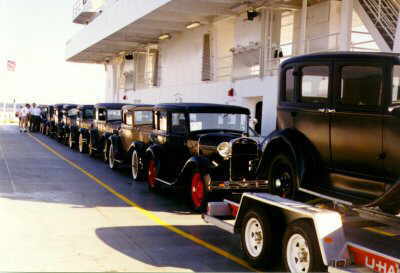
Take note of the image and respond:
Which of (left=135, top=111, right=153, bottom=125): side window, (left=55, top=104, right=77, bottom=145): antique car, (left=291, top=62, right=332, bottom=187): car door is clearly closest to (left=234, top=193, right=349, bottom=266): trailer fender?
(left=291, top=62, right=332, bottom=187): car door

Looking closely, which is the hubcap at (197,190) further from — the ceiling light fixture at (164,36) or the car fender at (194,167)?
the ceiling light fixture at (164,36)

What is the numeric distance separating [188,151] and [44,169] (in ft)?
19.8

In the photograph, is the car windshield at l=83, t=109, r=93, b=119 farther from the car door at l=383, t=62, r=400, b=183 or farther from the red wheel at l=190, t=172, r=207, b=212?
the car door at l=383, t=62, r=400, b=183

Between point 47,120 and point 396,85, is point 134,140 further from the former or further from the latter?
point 47,120

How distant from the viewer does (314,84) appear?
6.50m

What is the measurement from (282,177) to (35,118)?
29811 mm

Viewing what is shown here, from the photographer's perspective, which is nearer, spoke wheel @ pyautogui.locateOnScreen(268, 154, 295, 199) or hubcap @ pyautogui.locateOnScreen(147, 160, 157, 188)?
spoke wheel @ pyautogui.locateOnScreen(268, 154, 295, 199)

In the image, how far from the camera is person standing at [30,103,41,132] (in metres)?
33.8

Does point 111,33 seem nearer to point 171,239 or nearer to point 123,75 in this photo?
point 123,75

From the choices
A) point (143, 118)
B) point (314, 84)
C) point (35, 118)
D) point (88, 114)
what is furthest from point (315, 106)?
point (35, 118)

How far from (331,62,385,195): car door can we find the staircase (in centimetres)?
936

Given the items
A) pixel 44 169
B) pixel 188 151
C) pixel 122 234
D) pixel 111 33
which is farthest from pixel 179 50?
pixel 122 234

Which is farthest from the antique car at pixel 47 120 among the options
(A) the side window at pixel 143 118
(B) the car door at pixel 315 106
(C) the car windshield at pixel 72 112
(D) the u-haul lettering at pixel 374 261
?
(D) the u-haul lettering at pixel 374 261

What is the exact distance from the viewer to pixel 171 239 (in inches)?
302
